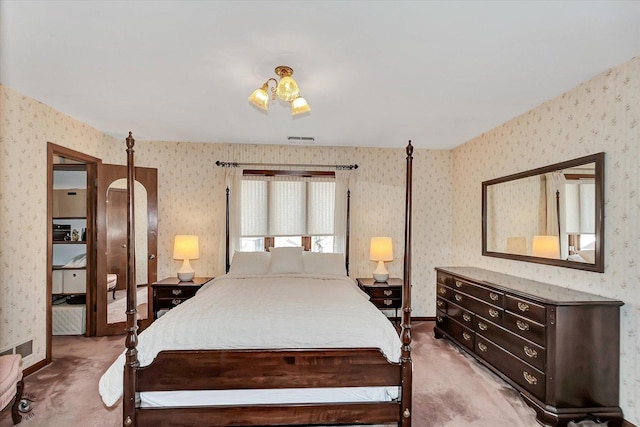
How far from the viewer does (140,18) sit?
1780mm

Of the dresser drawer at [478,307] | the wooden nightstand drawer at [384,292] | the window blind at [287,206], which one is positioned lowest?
the wooden nightstand drawer at [384,292]

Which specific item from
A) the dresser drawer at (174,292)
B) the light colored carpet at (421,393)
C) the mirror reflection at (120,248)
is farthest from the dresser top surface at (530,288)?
the mirror reflection at (120,248)

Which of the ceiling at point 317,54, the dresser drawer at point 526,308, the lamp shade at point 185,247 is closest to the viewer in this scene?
the ceiling at point 317,54

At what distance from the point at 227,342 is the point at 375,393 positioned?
1000 millimetres

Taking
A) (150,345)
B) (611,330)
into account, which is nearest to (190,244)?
(150,345)

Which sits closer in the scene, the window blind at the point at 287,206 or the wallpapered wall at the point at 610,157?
the wallpapered wall at the point at 610,157

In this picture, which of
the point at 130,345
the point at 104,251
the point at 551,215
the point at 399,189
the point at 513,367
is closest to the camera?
the point at 130,345

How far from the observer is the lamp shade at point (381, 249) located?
4.24 metres

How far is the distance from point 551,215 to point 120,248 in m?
4.74

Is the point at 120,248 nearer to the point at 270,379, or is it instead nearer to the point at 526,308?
the point at 270,379

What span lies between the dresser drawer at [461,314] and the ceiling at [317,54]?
198 cm

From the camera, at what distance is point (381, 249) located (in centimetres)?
425

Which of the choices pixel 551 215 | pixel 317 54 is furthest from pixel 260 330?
pixel 551 215

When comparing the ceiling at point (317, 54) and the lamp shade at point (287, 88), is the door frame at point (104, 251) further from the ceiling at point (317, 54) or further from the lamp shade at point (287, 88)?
the lamp shade at point (287, 88)
